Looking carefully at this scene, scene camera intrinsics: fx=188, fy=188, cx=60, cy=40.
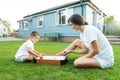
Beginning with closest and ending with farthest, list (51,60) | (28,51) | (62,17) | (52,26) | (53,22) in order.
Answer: (51,60), (28,51), (62,17), (53,22), (52,26)

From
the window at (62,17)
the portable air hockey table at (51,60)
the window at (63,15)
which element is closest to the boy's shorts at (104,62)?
the portable air hockey table at (51,60)

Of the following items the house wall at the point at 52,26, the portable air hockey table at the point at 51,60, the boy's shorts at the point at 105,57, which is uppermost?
the house wall at the point at 52,26

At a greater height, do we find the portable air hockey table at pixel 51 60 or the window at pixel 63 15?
the window at pixel 63 15

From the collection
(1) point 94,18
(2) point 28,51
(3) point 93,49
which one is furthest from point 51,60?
(1) point 94,18

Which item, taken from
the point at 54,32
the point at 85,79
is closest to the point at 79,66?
the point at 85,79

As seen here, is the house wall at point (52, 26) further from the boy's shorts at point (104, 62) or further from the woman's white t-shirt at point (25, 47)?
the boy's shorts at point (104, 62)

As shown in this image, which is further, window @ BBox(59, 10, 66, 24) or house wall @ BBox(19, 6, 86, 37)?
window @ BBox(59, 10, 66, 24)

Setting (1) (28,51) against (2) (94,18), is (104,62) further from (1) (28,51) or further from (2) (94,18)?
(2) (94,18)

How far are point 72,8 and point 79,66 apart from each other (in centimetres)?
1217

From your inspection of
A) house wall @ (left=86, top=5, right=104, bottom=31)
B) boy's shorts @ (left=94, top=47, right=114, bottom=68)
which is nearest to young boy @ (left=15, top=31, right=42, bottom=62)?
boy's shorts @ (left=94, top=47, right=114, bottom=68)

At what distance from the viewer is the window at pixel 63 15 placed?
1550cm

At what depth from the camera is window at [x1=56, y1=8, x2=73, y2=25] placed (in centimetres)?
1550

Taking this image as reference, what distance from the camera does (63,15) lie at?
16.3 metres

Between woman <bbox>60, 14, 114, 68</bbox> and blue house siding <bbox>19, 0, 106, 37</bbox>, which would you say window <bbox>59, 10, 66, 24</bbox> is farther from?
woman <bbox>60, 14, 114, 68</bbox>
